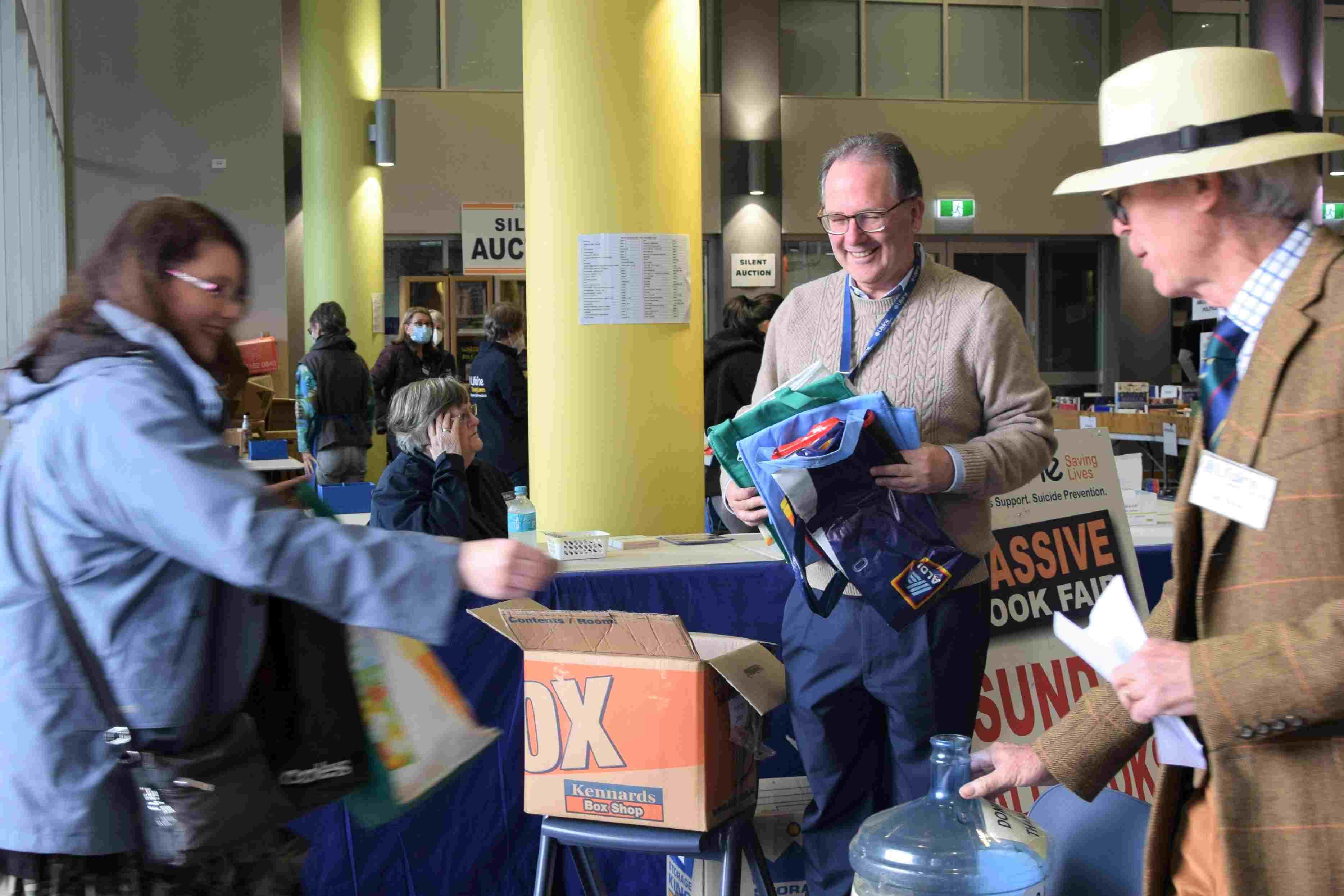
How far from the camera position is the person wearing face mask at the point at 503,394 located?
6.00 m

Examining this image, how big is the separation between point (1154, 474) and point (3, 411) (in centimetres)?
1122

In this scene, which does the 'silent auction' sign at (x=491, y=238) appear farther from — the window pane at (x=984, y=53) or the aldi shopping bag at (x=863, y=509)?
the aldi shopping bag at (x=863, y=509)

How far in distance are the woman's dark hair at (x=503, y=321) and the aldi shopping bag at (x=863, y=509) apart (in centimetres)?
405

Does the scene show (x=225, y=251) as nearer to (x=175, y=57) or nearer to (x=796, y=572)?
(x=796, y=572)

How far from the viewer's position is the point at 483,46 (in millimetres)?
12961

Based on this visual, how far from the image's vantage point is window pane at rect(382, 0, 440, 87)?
505 inches

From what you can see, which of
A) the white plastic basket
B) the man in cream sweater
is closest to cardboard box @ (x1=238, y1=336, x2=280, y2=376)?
the white plastic basket

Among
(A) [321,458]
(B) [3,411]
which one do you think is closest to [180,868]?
(B) [3,411]

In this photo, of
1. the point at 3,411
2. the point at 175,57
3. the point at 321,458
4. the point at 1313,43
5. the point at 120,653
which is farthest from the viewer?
the point at 175,57

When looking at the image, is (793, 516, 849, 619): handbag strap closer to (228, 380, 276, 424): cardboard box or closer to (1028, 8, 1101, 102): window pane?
(228, 380, 276, 424): cardboard box

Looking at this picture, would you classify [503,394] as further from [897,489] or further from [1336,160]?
[1336,160]

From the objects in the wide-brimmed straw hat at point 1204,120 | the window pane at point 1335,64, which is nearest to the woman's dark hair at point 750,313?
the wide-brimmed straw hat at point 1204,120

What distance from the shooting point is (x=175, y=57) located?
1298 centimetres

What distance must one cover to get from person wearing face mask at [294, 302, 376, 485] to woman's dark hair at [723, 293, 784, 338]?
3.24 metres
